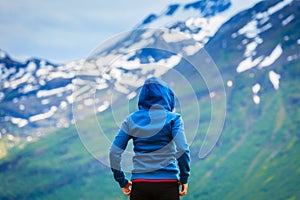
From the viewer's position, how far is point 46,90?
163m

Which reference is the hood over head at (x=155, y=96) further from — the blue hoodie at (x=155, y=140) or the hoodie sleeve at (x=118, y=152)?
the hoodie sleeve at (x=118, y=152)

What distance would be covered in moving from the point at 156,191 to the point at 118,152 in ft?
1.32

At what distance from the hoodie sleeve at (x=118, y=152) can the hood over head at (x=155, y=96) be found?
0.24 meters

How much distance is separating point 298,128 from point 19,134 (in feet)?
275

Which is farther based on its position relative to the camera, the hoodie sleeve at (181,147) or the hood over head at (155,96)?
the hood over head at (155,96)

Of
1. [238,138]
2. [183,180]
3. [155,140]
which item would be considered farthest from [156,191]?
[238,138]

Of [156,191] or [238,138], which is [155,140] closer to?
[156,191]

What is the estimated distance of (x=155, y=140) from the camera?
128 inches

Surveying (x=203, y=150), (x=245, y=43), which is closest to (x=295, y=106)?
(x=245, y=43)

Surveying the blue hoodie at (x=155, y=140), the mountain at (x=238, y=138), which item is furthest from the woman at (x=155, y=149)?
the mountain at (x=238, y=138)

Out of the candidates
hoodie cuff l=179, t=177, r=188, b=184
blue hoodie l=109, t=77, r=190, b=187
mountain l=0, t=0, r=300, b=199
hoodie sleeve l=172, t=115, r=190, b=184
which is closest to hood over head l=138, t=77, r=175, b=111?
blue hoodie l=109, t=77, r=190, b=187

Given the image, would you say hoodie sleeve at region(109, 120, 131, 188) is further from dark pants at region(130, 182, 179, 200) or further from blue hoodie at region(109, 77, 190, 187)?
dark pants at region(130, 182, 179, 200)

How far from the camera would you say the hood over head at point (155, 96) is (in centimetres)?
333

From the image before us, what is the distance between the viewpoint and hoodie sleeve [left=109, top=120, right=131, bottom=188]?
333cm
